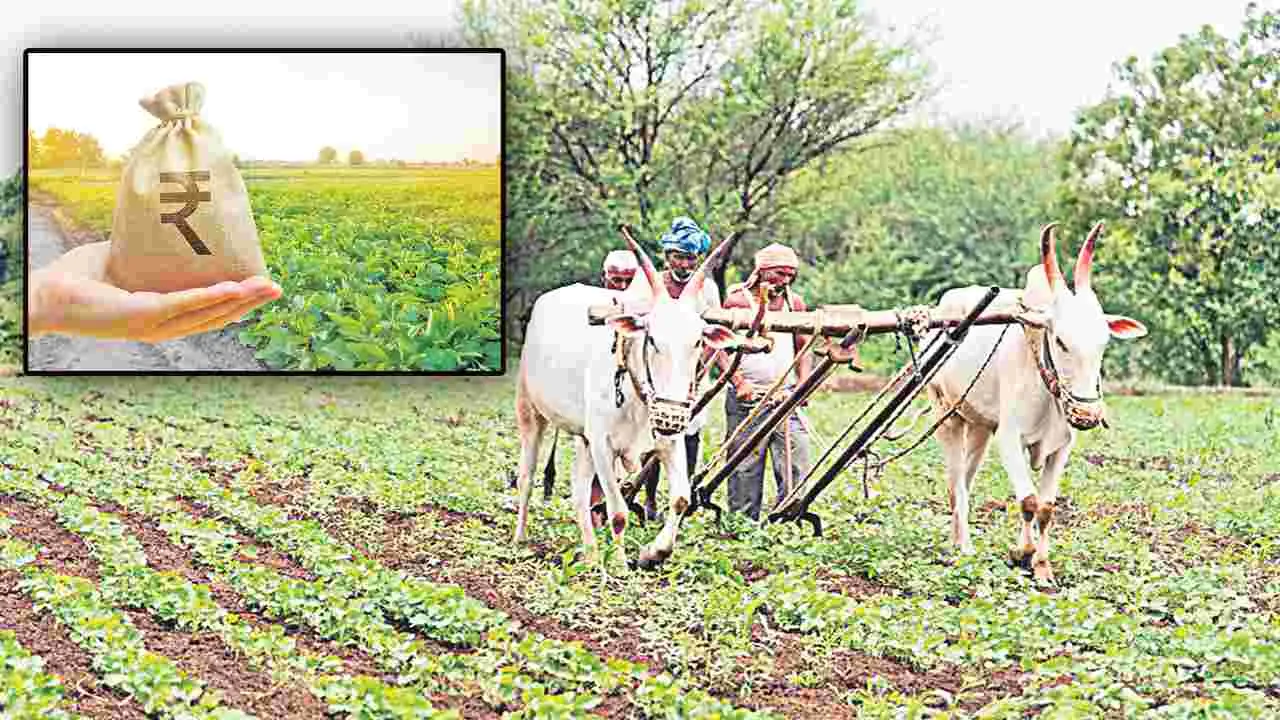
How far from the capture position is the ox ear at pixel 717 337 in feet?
26.4

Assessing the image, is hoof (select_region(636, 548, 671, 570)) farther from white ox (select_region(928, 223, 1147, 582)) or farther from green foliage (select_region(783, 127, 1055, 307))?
green foliage (select_region(783, 127, 1055, 307))

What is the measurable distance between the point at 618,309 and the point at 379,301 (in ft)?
18.5

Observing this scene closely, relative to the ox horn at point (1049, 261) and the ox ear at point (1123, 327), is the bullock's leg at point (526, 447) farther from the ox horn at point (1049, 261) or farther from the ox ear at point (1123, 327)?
the ox ear at point (1123, 327)

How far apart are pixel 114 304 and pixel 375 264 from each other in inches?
72.2

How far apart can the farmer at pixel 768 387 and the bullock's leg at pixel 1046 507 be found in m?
1.32

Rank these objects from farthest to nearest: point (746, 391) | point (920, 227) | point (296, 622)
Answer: point (920, 227)
point (746, 391)
point (296, 622)

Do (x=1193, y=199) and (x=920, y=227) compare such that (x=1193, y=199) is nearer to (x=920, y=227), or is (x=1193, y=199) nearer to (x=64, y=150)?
(x=920, y=227)

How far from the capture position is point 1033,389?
8.84m

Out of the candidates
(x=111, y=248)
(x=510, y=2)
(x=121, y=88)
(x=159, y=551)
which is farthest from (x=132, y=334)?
(x=510, y=2)

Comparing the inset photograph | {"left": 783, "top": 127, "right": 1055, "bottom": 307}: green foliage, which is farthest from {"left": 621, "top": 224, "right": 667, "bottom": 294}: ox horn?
{"left": 783, "top": 127, "right": 1055, "bottom": 307}: green foliage

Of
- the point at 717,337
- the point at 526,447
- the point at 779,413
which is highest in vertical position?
the point at 717,337

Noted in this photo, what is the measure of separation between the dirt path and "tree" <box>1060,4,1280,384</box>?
1123cm

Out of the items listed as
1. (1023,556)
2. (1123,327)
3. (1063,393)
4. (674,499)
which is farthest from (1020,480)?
(674,499)

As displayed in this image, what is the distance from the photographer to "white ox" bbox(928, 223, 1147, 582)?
8.26m
